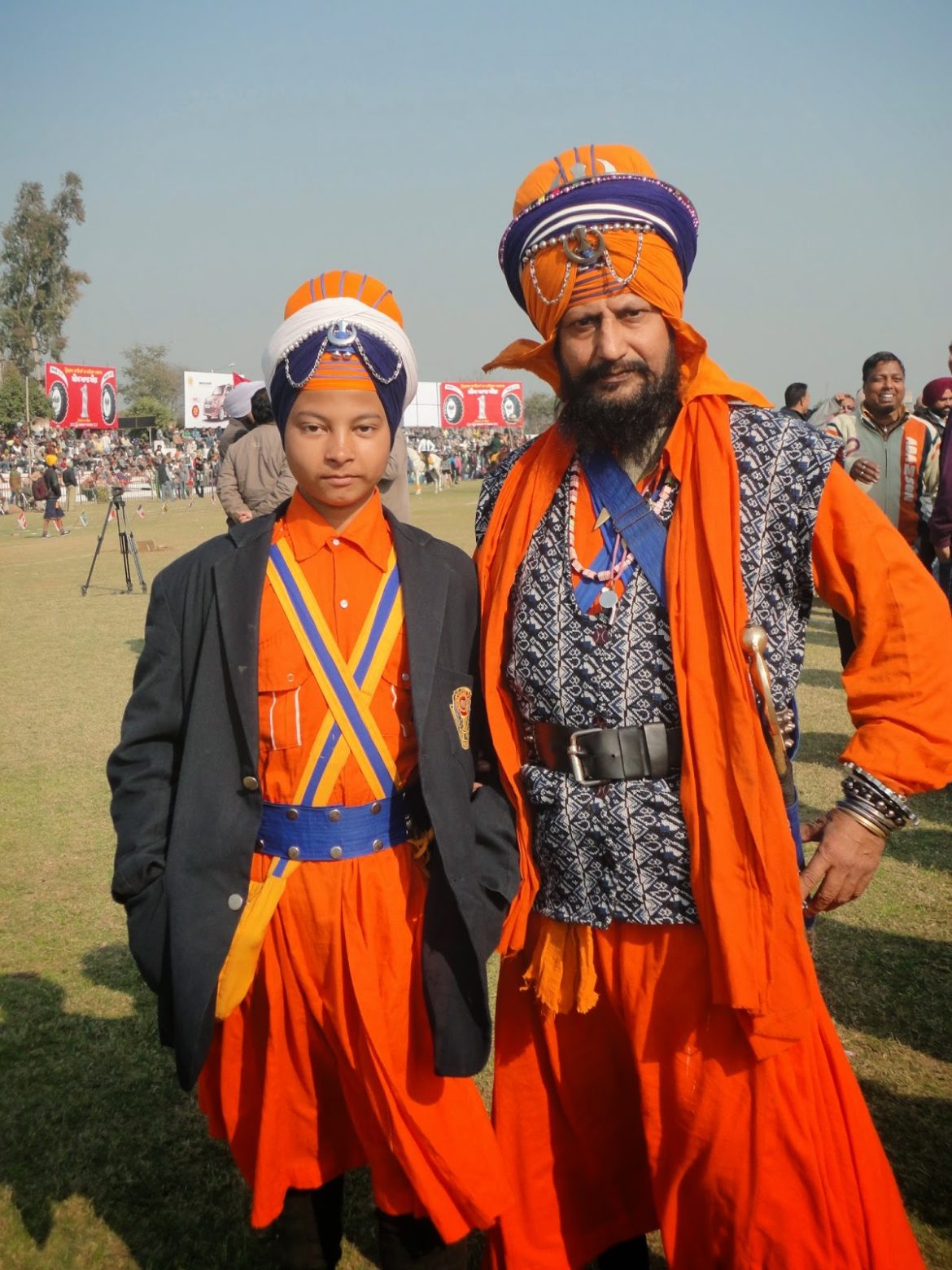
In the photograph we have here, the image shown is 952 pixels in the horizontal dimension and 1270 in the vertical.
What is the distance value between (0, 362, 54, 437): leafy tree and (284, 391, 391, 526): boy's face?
54.0 meters

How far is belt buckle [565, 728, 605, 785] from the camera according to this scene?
7.06 ft

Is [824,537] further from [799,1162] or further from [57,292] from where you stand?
[57,292]

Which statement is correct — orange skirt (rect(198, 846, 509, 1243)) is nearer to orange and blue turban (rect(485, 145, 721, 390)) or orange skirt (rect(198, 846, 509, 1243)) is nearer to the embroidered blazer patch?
the embroidered blazer patch

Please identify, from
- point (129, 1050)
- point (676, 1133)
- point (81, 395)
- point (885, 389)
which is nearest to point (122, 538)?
point (885, 389)

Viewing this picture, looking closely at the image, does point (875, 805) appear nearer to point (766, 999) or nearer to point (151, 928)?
point (766, 999)

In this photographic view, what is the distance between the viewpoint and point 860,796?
205 centimetres

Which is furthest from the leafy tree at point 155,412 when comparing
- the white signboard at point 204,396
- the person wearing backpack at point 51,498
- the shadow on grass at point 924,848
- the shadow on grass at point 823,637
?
the shadow on grass at point 924,848

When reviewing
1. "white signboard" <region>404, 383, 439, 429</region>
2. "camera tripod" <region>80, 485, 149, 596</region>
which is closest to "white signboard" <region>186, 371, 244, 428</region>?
"white signboard" <region>404, 383, 439, 429</region>

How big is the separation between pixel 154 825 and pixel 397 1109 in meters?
0.74

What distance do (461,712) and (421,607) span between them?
0.25 m

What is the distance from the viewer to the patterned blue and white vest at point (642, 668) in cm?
207

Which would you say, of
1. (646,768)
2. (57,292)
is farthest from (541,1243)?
(57,292)

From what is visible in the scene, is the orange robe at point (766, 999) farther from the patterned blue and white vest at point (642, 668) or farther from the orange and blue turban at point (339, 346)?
the orange and blue turban at point (339, 346)

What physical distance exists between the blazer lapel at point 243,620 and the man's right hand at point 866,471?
605 centimetres
